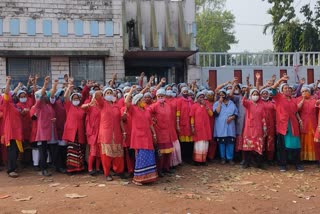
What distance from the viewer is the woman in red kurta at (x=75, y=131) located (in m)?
7.09

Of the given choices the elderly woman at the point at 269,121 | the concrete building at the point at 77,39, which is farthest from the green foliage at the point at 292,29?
the elderly woman at the point at 269,121

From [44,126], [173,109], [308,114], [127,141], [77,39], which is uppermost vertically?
[77,39]

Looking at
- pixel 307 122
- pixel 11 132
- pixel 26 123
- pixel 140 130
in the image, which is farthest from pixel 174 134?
pixel 11 132

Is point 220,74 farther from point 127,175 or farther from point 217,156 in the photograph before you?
point 127,175

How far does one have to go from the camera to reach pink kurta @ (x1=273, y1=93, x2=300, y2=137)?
292 inches

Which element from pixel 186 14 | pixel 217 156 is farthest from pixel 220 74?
pixel 217 156

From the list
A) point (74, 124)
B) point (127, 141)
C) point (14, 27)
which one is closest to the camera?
point (127, 141)

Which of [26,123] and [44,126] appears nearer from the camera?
[44,126]

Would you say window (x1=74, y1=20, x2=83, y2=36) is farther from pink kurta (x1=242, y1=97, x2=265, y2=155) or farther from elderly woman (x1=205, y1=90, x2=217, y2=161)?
pink kurta (x1=242, y1=97, x2=265, y2=155)

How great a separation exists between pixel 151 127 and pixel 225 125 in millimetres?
1987

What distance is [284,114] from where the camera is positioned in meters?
7.41

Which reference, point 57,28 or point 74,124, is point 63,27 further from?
point 74,124

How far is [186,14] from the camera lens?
539 inches

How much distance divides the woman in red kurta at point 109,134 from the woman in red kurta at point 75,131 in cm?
57
